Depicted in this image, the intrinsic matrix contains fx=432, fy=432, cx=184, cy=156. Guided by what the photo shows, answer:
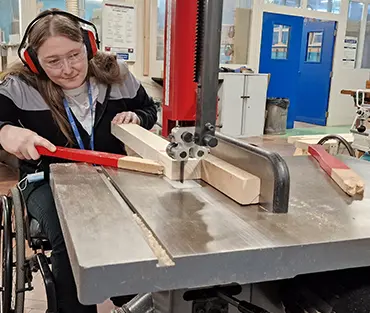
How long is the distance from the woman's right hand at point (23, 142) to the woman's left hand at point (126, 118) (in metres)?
0.40

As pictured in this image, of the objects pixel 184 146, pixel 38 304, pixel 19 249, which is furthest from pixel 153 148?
pixel 38 304

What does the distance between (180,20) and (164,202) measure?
424 mm

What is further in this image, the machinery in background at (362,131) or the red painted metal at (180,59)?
the machinery in background at (362,131)

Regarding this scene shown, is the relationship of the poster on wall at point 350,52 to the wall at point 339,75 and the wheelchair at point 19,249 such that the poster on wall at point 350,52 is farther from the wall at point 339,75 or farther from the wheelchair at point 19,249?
the wheelchair at point 19,249

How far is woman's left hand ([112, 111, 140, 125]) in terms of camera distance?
1.65 metres

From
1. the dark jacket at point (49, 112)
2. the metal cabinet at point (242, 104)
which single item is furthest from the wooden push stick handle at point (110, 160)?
the metal cabinet at point (242, 104)

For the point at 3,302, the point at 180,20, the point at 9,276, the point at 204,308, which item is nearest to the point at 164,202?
the point at 204,308

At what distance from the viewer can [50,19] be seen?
1.48 m

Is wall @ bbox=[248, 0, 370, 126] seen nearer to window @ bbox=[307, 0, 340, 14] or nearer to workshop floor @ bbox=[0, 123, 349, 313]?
window @ bbox=[307, 0, 340, 14]

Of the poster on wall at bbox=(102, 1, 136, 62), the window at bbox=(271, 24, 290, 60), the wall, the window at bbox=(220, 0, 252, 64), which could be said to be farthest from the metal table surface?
the window at bbox=(271, 24, 290, 60)

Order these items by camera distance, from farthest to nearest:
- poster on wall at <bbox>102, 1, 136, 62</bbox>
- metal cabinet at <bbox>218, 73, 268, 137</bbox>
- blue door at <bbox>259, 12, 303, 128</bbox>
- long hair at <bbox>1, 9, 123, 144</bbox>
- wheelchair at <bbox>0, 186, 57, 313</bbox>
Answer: blue door at <bbox>259, 12, 303, 128</bbox>, metal cabinet at <bbox>218, 73, 268, 137</bbox>, poster on wall at <bbox>102, 1, 136, 62</bbox>, long hair at <bbox>1, 9, 123, 144</bbox>, wheelchair at <bbox>0, 186, 57, 313</bbox>

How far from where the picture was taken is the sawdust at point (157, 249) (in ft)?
2.21

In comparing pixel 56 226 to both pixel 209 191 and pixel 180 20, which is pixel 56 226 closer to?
pixel 209 191

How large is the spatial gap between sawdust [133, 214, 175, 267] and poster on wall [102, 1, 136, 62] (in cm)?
451
